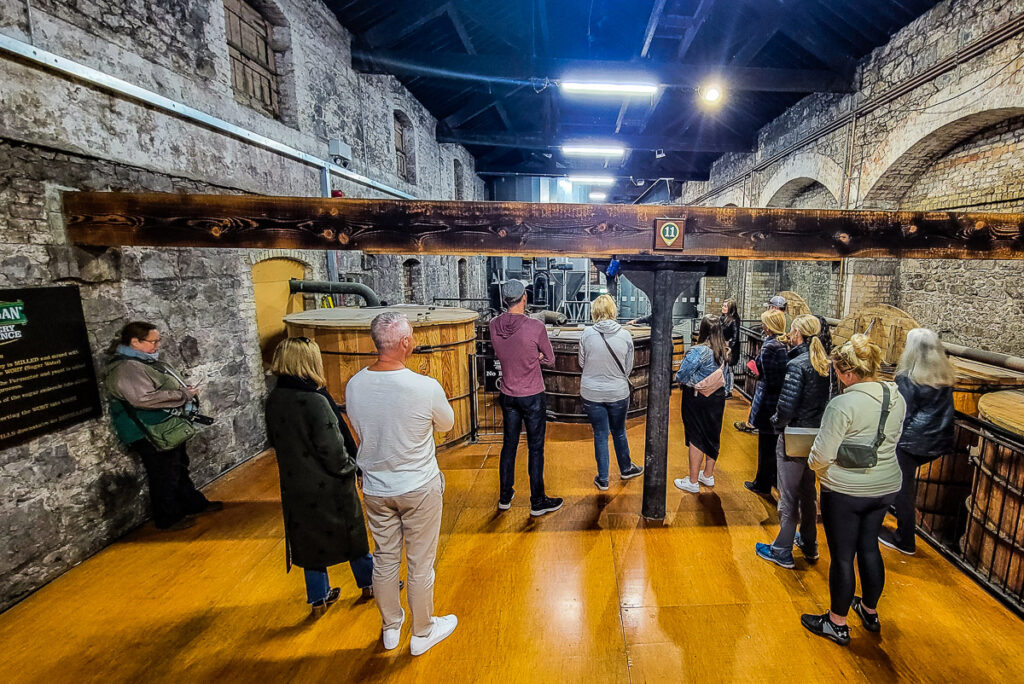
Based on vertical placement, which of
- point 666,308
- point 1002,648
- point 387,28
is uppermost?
point 387,28

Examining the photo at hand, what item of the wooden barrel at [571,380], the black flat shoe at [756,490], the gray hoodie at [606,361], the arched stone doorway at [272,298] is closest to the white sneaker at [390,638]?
the gray hoodie at [606,361]

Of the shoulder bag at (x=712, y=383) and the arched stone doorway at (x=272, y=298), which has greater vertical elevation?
the arched stone doorway at (x=272, y=298)

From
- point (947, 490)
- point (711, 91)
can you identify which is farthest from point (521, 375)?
point (711, 91)

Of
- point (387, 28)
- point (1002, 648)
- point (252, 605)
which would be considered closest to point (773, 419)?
point (1002, 648)

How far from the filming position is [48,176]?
3.12m

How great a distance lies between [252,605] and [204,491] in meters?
2.15

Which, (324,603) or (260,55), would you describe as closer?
(324,603)

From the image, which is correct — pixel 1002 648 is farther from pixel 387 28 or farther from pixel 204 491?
pixel 387 28

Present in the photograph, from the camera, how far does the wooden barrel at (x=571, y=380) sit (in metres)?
6.37

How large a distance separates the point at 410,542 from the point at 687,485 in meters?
3.11

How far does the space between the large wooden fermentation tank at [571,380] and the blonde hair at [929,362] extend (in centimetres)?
338

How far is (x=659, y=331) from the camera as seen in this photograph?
3.67 m

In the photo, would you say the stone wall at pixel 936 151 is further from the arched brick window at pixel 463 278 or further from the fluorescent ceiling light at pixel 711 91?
the arched brick window at pixel 463 278

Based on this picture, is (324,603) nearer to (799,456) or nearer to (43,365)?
(43,365)
